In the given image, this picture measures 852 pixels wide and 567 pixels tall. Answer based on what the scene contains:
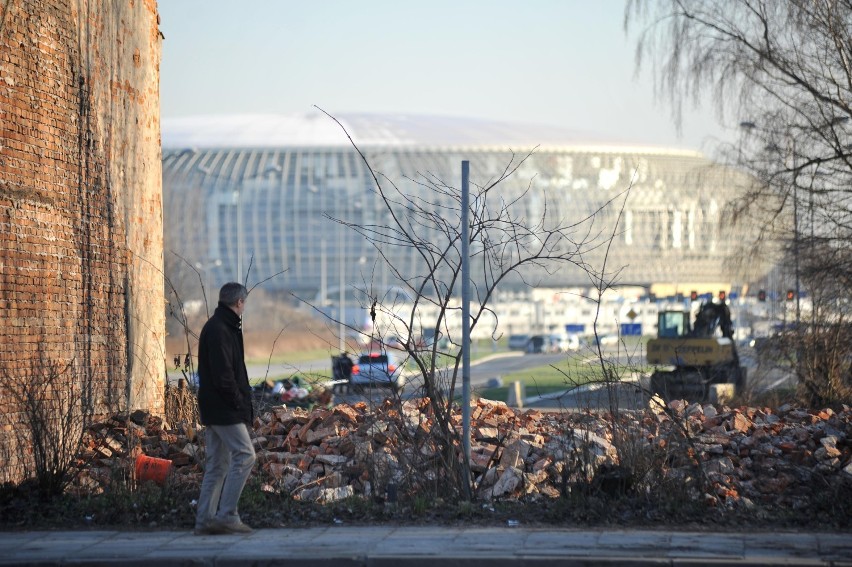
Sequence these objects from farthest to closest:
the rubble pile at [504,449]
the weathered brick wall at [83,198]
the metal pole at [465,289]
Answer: the weathered brick wall at [83,198] → the rubble pile at [504,449] → the metal pole at [465,289]

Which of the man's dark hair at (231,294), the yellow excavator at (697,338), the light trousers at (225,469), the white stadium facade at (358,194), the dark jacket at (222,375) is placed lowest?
the yellow excavator at (697,338)

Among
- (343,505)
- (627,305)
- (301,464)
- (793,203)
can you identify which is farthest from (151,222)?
(627,305)

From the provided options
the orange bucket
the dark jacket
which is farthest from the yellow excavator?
the dark jacket

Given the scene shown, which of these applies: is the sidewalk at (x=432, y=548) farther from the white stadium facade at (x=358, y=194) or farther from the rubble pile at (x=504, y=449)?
the white stadium facade at (x=358, y=194)

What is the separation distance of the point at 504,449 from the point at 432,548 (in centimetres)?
441

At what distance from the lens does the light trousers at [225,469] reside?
906 cm

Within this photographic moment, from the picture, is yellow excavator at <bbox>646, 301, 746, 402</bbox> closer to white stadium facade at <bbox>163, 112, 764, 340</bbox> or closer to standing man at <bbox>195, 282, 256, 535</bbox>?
standing man at <bbox>195, 282, 256, 535</bbox>

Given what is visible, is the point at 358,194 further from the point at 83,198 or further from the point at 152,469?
the point at 152,469

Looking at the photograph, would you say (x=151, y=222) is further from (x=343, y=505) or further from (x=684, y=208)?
(x=684, y=208)

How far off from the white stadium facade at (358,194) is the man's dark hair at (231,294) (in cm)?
9280

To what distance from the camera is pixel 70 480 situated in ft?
36.3

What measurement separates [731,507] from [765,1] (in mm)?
13580

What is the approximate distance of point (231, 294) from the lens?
9258 millimetres

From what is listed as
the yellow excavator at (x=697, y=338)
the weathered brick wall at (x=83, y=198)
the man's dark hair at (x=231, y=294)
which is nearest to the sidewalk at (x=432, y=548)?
the man's dark hair at (x=231, y=294)
